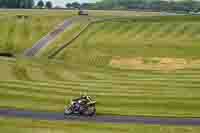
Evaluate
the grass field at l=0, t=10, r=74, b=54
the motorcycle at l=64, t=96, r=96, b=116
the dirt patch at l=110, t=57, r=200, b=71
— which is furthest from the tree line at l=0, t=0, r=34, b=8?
the motorcycle at l=64, t=96, r=96, b=116

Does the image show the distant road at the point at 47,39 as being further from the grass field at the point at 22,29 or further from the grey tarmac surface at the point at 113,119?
the grey tarmac surface at the point at 113,119

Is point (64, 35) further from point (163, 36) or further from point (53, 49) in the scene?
point (163, 36)

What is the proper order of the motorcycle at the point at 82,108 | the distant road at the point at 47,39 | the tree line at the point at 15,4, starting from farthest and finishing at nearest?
the tree line at the point at 15,4, the distant road at the point at 47,39, the motorcycle at the point at 82,108

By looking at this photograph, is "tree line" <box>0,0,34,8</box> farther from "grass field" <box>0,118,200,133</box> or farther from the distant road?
"grass field" <box>0,118,200,133</box>

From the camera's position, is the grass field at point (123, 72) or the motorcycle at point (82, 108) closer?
the motorcycle at point (82, 108)

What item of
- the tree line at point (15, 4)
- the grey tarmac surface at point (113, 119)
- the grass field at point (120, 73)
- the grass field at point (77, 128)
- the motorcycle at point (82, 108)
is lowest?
the grass field at point (77, 128)

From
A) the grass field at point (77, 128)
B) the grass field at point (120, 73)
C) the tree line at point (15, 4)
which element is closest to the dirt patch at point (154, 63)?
the grass field at point (120, 73)

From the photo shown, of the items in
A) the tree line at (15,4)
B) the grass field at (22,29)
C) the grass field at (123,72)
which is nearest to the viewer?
the grass field at (123,72)
